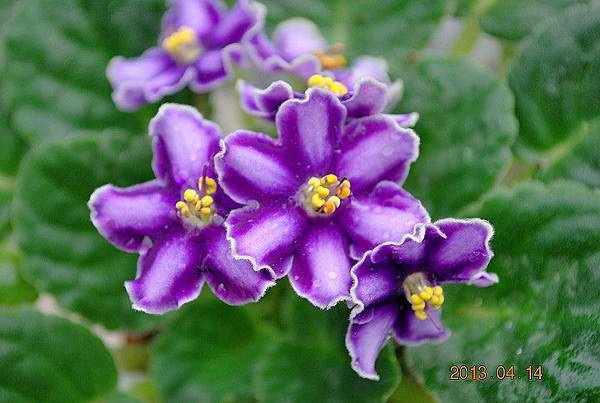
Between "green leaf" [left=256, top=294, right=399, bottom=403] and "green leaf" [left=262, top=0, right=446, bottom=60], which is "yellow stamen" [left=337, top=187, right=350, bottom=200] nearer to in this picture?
"green leaf" [left=256, top=294, right=399, bottom=403]

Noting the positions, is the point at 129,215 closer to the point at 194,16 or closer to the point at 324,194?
the point at 324,194

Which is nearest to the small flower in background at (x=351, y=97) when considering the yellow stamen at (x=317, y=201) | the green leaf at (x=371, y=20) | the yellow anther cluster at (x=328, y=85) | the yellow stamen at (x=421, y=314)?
Result: the yellow anther cluster at (x=328, y=85)

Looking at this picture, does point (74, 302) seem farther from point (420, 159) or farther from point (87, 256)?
point (420, 159)

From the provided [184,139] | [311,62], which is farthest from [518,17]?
[184,139]

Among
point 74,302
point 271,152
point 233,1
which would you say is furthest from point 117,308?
point 233,1

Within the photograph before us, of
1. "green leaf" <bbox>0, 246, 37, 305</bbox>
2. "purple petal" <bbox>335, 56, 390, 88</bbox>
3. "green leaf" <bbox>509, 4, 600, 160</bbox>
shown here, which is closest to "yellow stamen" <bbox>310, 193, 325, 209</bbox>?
"purple petal" <bbox>335, 56, 390, 88</bbox>

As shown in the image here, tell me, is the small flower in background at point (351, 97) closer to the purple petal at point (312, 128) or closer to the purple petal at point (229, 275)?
the purple petal at point (312, 128)
